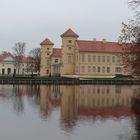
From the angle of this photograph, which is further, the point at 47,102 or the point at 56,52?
the point at 56,52

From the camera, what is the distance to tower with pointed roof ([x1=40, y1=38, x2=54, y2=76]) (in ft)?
314

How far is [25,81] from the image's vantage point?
64875 mm

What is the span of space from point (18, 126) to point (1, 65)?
346ft

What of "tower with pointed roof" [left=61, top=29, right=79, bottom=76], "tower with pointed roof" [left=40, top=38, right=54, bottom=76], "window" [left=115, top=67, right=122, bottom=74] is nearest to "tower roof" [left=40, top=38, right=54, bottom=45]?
"tower with pointed roof" [left=40, top=38, right=54, bottom=76]

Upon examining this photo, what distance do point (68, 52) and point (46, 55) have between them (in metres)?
16.2

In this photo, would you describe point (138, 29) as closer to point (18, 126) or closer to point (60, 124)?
point (60, 124)

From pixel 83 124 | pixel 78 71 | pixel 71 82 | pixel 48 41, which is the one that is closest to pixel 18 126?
pixel 83 124

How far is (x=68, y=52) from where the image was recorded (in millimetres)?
→ 80688

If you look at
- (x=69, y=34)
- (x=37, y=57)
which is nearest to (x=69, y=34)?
(x=69, y=34)

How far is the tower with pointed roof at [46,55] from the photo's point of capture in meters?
95.6

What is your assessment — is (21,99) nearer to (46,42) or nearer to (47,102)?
(47,102)

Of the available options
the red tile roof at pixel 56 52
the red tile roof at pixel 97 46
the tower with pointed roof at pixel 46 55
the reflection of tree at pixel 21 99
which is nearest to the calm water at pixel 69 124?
the reflection of tree at pixel 21 99

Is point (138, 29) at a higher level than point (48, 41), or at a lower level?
lower

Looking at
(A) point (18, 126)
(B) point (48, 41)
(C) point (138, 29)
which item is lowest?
(A) point (18, 126)
